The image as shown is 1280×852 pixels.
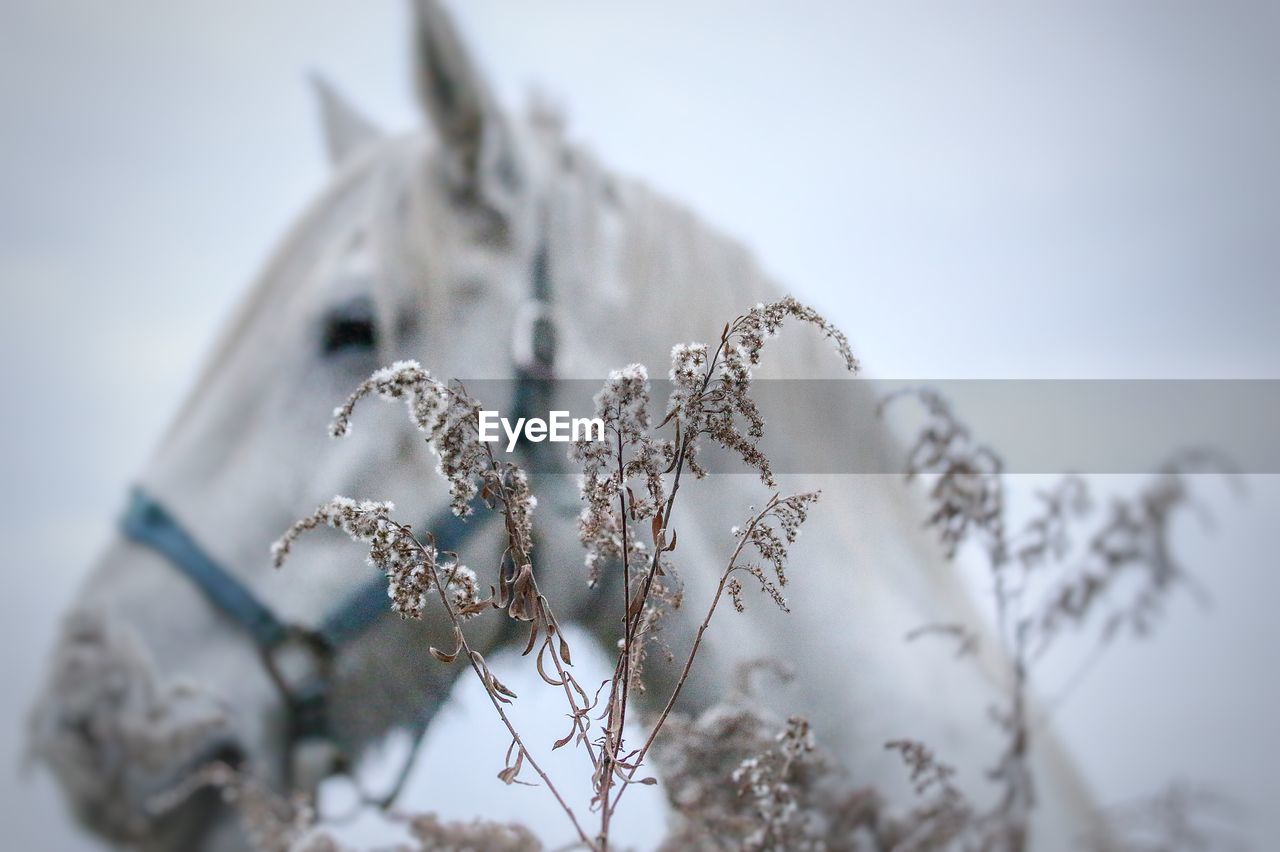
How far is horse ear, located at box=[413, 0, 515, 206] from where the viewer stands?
1.94ft

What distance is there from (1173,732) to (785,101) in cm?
59

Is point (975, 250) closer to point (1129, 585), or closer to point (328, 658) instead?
point (1129, 585)

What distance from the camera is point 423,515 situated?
1.88 ft

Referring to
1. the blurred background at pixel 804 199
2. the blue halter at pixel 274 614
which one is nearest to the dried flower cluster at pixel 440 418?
the blue halter at pixel 274 614

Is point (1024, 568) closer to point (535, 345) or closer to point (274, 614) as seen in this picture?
point (535, 345)

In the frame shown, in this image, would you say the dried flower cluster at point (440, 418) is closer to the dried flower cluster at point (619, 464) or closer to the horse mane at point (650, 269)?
the dried flower cluster at point (619, 464)

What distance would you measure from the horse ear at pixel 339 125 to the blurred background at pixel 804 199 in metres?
0.03

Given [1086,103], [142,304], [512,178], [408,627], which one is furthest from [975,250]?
[142,304]

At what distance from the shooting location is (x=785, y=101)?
741 mm

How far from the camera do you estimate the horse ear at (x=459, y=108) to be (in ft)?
1.94

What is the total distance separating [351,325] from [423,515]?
0.16 m

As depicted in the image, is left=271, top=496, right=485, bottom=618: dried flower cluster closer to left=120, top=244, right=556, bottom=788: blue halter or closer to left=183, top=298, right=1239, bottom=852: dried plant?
left=183, top=298, right=1239, bottom=852: dried plant

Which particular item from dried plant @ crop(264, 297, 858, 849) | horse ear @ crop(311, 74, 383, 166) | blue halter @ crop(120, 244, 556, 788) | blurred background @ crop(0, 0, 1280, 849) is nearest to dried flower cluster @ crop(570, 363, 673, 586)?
dried plant @ crop(264, 297, 858, 849)

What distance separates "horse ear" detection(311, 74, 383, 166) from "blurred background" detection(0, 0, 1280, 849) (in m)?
0.03
